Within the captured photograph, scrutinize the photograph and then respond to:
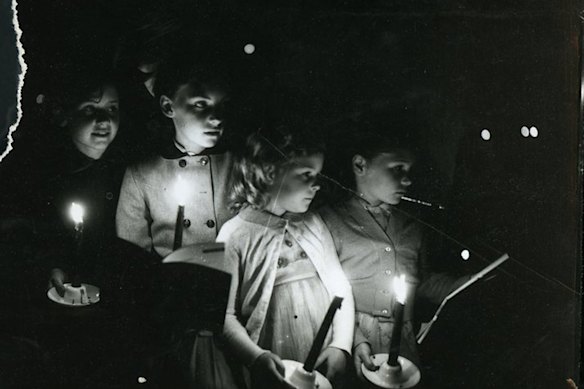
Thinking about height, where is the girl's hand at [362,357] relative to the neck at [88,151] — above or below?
below

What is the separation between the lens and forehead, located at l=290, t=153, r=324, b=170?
182 centimetres

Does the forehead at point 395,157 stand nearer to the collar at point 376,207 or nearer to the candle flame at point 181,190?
the collar at point 376,207

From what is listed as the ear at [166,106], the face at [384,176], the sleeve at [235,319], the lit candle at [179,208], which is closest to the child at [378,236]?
the face at [384,176]

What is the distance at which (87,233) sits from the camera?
175 centimetres

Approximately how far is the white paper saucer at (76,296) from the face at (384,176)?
29.9 inches

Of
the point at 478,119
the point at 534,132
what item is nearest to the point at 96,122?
the point at 478,119

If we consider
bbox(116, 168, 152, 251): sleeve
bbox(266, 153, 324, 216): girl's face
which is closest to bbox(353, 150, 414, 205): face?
bbox(266, 153, 324, 216): girl's face

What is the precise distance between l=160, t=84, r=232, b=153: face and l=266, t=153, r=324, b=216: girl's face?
0.20 meters

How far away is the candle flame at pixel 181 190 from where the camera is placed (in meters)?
1.78

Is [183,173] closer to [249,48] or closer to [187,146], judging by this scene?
[187,146]

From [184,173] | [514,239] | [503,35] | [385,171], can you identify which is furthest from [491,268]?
[184,173]

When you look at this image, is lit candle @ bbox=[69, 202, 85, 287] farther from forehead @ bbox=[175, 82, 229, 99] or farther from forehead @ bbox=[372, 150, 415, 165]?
forehead @ bbox=[372, 150, 415, 165]

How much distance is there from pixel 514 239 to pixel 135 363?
1100 mm

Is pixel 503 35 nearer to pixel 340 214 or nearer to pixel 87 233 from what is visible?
pixel 340 214
